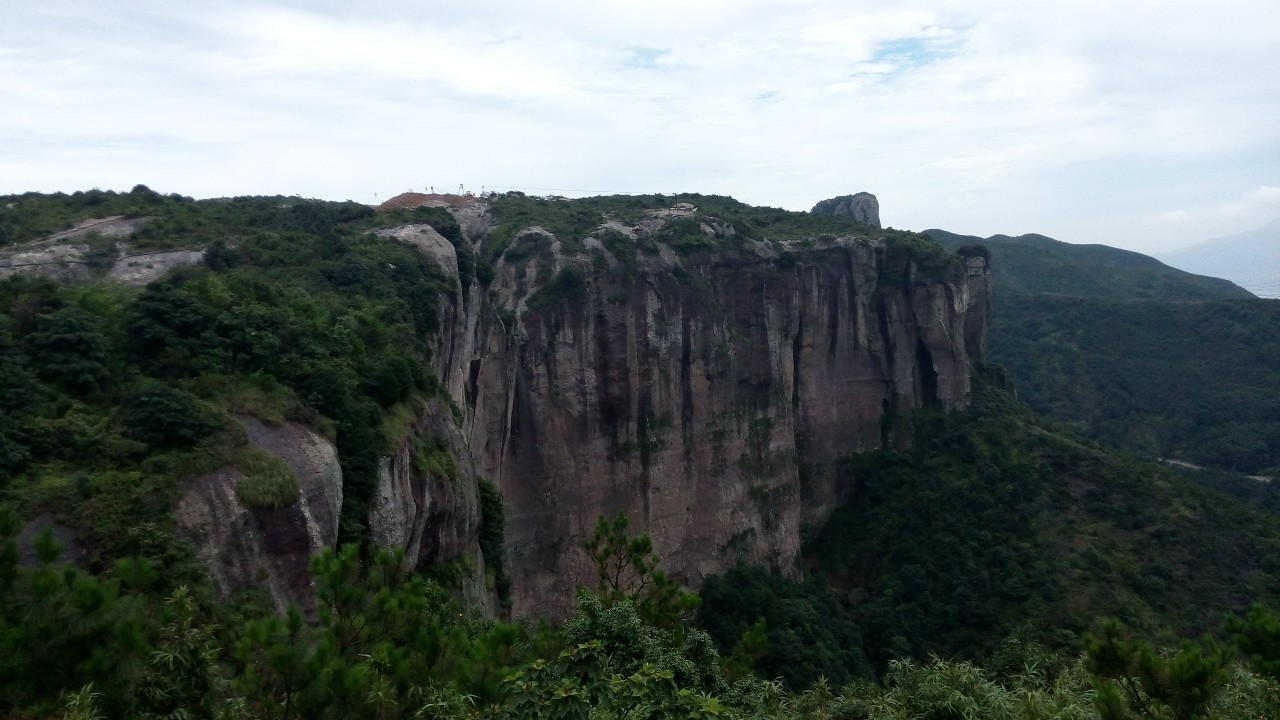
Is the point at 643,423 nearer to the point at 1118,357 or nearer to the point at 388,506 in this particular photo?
the point at 388,506

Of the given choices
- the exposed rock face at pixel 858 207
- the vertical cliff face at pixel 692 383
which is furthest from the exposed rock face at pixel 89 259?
the exposed rock face at pixel 858 207

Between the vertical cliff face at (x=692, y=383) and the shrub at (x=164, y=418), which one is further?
the vertical cliff face at (x=692, y=383)

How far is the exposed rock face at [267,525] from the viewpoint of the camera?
1294cm

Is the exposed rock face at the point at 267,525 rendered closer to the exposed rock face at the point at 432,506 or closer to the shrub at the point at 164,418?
the shrub at the point at 164,418

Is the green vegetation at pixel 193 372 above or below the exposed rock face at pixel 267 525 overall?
above

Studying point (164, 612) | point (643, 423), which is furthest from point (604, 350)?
point (164, 612)

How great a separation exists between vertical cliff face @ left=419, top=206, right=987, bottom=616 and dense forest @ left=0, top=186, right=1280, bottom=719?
265 cm

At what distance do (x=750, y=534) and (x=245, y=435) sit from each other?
1248 inches

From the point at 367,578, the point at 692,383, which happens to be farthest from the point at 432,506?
the point at 692,383

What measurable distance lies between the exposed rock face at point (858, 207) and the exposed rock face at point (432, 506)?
5800cm

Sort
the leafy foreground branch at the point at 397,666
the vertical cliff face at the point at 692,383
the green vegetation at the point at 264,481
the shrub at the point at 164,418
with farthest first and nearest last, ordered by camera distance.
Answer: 1. the vertical cliff face at the point at 692,383
2. the shrub at the point at 164,418
3. the green vegetation at the point at 264,481
4. the leafy foreground branch at the point at 397,666

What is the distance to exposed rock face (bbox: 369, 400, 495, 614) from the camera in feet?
56.9

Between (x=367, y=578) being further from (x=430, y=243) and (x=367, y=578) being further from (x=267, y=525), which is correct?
(x=430, y=243)

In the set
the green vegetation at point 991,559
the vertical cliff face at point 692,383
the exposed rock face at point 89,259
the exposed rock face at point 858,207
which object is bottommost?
the green vegetation at point 991,559
